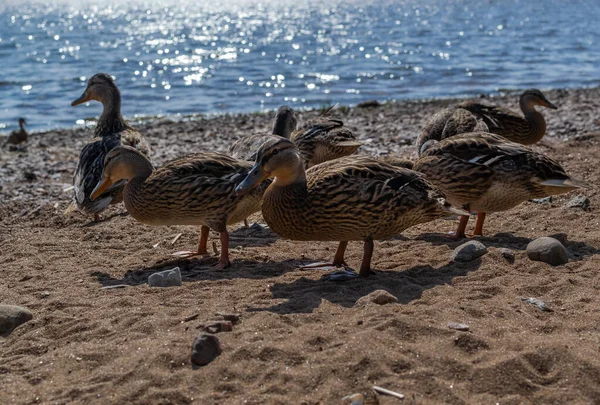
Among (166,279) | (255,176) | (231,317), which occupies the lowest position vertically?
(166,279)

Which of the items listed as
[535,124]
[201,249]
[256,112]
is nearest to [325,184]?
[201,249]

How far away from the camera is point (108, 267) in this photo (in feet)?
24.7

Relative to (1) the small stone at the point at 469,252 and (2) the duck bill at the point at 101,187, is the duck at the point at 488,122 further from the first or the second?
(2) the duck bill at the point at 101,187

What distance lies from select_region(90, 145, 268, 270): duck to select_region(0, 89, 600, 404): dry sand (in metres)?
0.39

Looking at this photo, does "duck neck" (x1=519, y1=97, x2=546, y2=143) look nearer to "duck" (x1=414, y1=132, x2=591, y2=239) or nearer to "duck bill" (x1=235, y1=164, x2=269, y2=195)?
"duck" (x1=414, y1=132, x2=591, y2=239)

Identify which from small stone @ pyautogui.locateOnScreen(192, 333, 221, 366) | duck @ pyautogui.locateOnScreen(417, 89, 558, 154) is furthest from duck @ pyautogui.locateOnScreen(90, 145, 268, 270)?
duck @ pyautogui.locateOnScreen(417, 89, 558, 154)

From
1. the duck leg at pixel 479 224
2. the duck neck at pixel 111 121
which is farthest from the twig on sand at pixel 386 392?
the duck neck at pixel 111 121

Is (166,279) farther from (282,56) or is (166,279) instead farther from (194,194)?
(282,56)

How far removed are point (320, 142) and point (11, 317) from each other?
5220 mm

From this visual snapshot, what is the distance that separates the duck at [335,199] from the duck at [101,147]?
2.89m

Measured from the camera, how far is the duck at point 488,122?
33.1 ft

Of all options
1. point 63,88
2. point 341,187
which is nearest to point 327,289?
point 341,187

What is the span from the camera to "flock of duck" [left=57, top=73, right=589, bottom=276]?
672 centimetres

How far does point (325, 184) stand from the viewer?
265 inches
